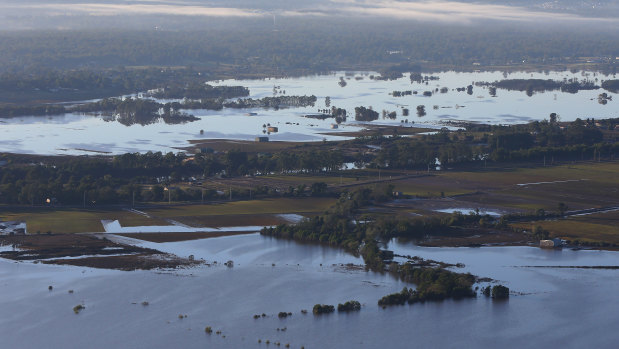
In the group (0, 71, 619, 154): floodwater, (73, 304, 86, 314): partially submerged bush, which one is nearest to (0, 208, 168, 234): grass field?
(73, 304, 86, 314): partially submerged bush

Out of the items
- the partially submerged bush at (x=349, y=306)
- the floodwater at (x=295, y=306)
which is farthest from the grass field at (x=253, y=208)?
the partially submerged bush at (x=349, y=306)

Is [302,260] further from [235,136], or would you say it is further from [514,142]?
[235,136]

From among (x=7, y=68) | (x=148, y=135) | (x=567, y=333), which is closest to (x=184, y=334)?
(x=567, y=333)

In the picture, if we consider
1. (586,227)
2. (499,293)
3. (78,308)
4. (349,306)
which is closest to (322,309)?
(349,306)

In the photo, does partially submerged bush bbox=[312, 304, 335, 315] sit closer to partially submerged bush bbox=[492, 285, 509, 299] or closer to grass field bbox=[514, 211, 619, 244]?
partially submerged bush bbox=[492, 285, 509, 299]

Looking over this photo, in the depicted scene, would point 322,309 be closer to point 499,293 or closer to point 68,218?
point 499,293
